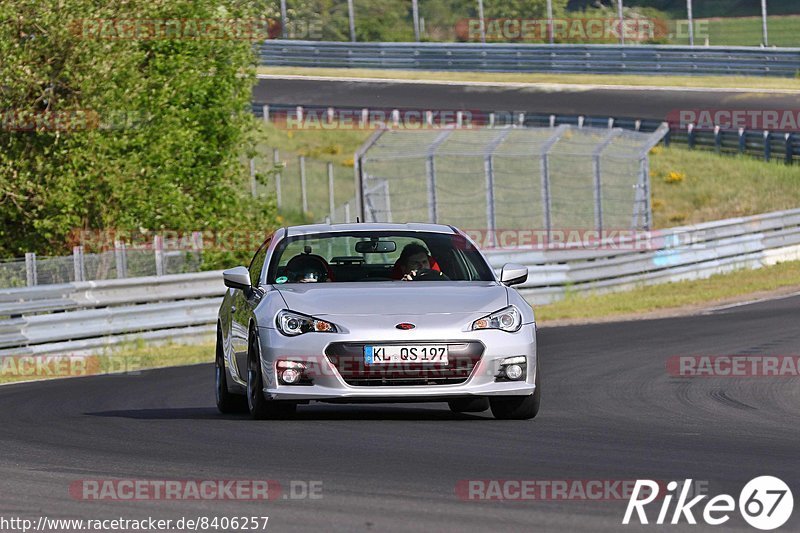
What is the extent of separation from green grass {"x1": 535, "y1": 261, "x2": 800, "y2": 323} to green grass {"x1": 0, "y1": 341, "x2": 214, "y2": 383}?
6.19 meters

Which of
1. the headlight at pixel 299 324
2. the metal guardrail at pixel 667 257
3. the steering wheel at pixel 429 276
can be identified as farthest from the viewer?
the metal guardrail at pixel 667 257

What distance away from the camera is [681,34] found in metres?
75.8

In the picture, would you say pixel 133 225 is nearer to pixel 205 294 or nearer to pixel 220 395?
pixel 205 294

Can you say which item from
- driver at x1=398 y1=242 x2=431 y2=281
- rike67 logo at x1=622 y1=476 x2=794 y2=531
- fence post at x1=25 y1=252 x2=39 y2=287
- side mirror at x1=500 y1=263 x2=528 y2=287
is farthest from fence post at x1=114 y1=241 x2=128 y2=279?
rike67 logo at x1=622 y1=476 x2=794 y2=531

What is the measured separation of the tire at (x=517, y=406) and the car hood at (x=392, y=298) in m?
0.58

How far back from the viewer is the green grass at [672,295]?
81.7ft

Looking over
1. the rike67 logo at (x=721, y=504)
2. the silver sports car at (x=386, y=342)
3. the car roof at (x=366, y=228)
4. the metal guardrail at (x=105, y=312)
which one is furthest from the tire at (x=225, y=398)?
the metal guardrail at (x=105, y=312)

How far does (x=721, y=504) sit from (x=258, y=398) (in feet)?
14.6

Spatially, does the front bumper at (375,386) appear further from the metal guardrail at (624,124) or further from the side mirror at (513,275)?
the metal guardrail at (624,124)

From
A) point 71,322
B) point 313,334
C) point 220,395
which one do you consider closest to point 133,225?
point 71,322

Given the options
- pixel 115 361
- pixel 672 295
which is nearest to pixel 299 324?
pixel 115 361

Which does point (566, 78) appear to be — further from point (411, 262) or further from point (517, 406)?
point (517, 406)

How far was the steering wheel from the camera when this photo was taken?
1129 cm

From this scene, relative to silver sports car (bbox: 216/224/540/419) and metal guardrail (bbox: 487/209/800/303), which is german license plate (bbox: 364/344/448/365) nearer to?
silver sports car (bbox: 216/224/540/419)
